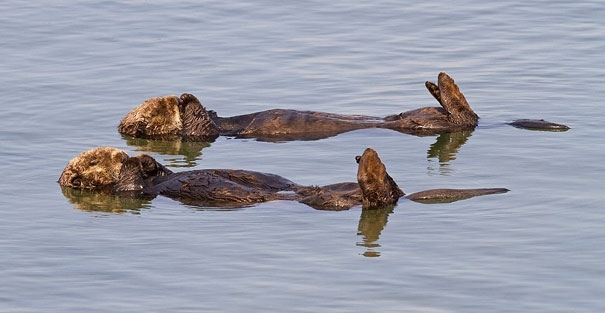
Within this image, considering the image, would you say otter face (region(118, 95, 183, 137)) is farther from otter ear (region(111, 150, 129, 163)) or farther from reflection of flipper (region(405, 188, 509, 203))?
reflection of flipper (region(405, 188, 509, 203))

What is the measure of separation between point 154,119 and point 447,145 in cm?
282

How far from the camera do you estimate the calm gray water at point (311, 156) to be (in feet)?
26.6

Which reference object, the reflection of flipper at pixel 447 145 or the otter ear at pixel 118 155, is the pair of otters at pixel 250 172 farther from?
the reflection of flipper at pixel 447 145

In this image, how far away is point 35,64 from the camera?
606 inches

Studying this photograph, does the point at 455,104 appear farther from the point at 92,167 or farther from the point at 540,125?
the point at 92,167

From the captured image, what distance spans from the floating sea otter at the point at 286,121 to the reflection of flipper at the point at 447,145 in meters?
0.11

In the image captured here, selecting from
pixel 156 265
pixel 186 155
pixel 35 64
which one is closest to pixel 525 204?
pixel 156 265

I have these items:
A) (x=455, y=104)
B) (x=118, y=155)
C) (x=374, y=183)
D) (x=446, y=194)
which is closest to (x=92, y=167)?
(x=118, y=155)

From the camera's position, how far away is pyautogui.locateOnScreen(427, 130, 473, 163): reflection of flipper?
11.5m

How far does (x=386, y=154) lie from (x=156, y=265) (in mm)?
3344

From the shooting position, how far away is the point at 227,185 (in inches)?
391

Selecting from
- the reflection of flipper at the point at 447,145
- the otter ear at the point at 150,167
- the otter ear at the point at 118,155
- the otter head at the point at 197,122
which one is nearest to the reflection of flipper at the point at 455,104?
the reflection of flipper at the point at 447,145

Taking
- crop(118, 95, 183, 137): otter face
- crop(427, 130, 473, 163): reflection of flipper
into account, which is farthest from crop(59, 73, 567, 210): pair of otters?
crop(427, 130, 473, 163): reflection of flipper

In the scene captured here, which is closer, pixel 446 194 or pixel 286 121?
pixel 446 194
